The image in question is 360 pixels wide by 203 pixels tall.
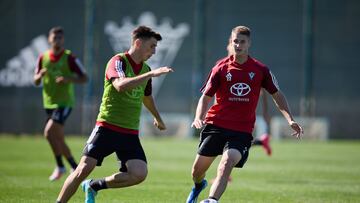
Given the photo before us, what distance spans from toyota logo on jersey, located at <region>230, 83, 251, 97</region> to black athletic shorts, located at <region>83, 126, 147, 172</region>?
139 centimetres

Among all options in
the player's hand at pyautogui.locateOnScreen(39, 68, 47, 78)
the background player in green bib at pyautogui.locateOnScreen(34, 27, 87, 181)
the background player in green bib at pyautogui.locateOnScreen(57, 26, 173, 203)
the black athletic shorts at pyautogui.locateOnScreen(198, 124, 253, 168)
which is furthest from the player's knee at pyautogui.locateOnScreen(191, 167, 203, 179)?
the player's hand at pyautogui.locateOnScreen(39, 68, 47, 78)

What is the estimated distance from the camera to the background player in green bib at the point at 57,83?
13945mm

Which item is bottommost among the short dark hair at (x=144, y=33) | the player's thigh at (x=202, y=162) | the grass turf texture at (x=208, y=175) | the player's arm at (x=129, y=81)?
the grass turf texture at (x=208, y=175)

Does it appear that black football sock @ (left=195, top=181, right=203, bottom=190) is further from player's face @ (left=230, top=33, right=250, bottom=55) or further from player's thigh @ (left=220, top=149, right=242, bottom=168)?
player's face @ (left=230, top=33, right=250, bottom=55)

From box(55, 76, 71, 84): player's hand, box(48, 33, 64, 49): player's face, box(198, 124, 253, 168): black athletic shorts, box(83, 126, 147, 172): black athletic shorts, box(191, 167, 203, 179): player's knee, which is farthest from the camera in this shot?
box(48, 33, 64, 49): player's face

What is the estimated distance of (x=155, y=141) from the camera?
87.2 feet

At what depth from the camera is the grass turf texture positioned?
11.1 m

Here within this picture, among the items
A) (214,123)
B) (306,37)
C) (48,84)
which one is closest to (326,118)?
(306,37)

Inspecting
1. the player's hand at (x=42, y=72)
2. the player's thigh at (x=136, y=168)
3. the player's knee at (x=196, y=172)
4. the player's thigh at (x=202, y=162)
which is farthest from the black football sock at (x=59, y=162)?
the player's thigh at (x=136, y=168)

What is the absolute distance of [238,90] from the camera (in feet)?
30.4

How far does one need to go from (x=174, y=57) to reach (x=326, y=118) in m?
6.31

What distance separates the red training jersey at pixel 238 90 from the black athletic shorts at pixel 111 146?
1181 millimetres

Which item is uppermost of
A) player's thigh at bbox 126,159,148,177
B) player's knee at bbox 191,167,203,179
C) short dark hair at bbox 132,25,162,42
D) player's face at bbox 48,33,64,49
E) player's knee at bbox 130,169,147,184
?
short dark hair at bbox 132,25,162,42

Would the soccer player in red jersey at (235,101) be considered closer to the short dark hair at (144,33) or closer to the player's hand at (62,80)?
the short dark hair at (144,33)
